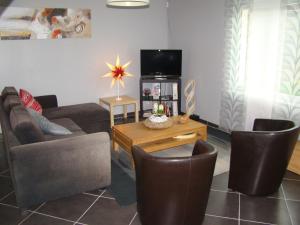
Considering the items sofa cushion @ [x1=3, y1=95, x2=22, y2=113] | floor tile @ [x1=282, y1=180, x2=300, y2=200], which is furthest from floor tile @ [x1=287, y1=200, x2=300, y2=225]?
sofa cushion @ [x1=3, y1=95, x2=22, y2=113]

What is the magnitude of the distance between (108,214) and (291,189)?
6.69 ft

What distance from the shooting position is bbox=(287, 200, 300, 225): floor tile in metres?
2.81

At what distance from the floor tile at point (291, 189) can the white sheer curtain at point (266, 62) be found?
0.91 m

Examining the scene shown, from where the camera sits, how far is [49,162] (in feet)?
9.28

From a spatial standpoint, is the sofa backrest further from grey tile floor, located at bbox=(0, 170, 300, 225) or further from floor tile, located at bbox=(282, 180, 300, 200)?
floor tile, located at bbox=(282, 180, 300, 200)

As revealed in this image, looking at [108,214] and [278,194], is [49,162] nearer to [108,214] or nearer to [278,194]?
[108,214]

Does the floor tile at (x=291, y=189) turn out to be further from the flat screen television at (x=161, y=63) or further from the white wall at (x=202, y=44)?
the flat screen television at (x=161, y=63)

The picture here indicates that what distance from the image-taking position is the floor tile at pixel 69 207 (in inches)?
115

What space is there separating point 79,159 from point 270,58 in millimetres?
2990

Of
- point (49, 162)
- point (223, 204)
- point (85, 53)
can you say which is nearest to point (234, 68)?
point (223, 204)

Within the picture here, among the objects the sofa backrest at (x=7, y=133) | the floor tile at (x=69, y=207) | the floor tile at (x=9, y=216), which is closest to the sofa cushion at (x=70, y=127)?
the sofa backrest at (x=7, y=133)

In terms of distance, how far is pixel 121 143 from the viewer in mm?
3922

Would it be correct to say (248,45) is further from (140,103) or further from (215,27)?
(140,103)

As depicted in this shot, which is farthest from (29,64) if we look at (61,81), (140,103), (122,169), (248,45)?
(248,45)
